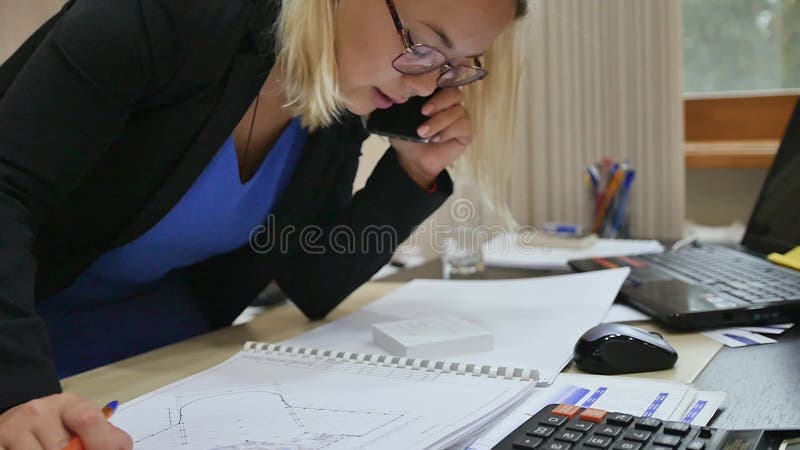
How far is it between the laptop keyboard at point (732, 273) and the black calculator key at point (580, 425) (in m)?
0.41

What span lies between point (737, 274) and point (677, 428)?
0.57 meters

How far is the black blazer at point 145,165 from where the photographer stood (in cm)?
65

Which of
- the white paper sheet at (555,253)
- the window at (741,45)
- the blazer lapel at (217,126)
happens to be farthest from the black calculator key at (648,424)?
the window at (741,45)

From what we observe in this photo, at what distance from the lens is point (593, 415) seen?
524 millimetres

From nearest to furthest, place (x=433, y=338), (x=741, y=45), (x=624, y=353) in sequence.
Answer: (x=624, y=353) → (x=433, y=338) → (x=741, y=45)

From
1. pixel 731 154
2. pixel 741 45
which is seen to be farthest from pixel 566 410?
pixel 741 45

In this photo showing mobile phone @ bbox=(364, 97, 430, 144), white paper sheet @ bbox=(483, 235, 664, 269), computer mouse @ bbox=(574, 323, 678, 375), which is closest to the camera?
computer mouse @ bbox=(574, 323, 678, 375)

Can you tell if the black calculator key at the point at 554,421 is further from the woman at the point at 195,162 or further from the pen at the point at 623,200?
the pen at the point at 623,200

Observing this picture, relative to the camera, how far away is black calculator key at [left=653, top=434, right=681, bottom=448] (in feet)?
1.54

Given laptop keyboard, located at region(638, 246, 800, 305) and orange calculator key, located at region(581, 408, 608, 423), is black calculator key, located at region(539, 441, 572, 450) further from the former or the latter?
laptop keyboard, located at region(638, 246, 800, 305)

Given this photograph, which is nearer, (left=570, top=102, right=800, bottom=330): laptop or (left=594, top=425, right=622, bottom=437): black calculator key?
(left=594, top=425, right=622, bottom=437): black calculator key

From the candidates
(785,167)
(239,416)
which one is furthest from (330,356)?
(785,167)

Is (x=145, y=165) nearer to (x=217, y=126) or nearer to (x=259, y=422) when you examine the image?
(x=217, y=126)

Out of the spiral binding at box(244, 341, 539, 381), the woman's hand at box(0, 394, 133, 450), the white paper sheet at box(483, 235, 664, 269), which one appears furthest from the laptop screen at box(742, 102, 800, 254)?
the woman's hand at box(0, 394, 133, 450)
